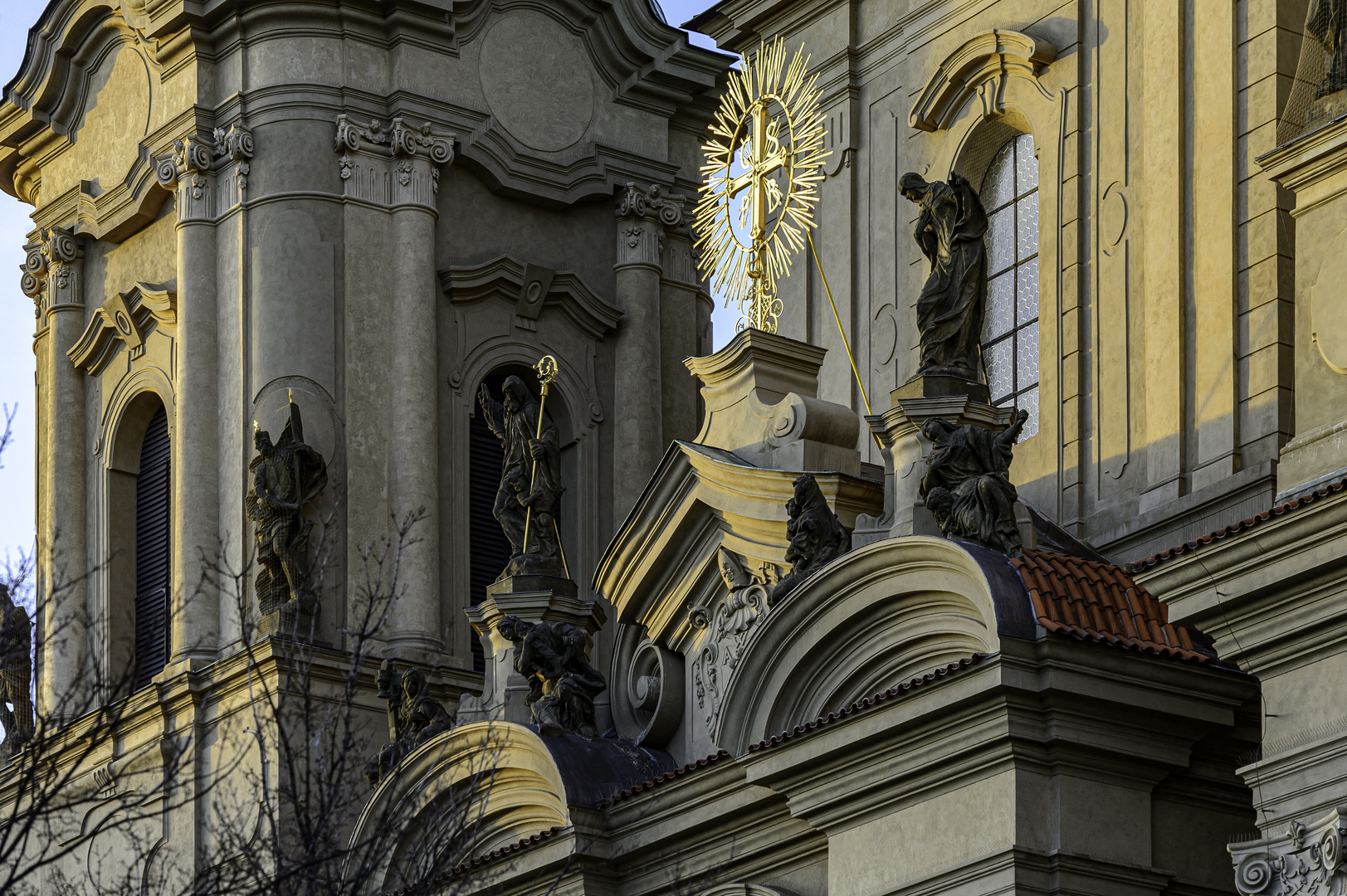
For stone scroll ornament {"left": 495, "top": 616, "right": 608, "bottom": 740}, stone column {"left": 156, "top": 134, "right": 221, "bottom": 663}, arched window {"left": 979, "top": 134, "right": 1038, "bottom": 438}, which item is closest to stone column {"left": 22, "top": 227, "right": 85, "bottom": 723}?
stone column {"left": 156, "top": 134, "right": 221, "bottom": 663}

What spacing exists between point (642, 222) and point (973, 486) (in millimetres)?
11953

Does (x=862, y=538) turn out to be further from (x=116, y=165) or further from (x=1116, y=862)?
(x=116, y=165)

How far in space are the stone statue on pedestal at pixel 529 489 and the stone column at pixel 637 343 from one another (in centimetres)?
566

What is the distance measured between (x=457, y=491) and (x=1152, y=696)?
1198cm

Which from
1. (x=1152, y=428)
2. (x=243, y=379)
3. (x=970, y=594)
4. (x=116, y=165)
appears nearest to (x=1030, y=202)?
(x=1152, y=428)

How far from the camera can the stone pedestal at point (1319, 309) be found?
1410 centimetres

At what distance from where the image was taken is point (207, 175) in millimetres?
26375

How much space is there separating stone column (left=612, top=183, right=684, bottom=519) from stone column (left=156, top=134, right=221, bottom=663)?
3.88 m

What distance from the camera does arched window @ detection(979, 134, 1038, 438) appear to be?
20.7 meters

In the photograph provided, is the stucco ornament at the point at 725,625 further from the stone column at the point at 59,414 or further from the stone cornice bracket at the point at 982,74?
the stone column at the point at 59,414

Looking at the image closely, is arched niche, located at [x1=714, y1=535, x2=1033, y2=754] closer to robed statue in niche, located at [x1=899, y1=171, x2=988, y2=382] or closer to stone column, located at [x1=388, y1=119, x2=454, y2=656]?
robed statue in niche, located at [x1=899, y1=171, x2=988, y2=382]

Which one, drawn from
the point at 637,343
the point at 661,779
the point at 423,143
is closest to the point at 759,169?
the point at 661,779

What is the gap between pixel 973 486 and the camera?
53.0ft

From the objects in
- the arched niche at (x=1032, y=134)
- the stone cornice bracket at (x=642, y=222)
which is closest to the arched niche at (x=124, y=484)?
the stone cornice bracket at (x=642, y=222)
